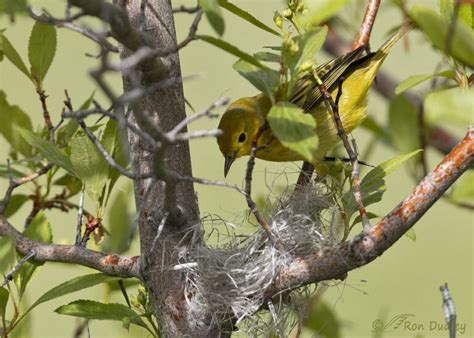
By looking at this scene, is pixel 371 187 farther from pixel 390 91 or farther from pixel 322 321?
pixel 390 91

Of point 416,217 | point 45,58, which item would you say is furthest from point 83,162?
point 416,217

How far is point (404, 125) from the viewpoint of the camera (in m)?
1.96

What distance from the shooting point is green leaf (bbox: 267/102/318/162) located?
1423mm

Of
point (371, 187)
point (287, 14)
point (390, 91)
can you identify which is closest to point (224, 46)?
point (287, 14)

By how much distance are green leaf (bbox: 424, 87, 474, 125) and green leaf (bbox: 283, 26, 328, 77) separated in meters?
0.53

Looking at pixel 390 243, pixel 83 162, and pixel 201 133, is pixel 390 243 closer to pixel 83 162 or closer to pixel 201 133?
pixel 201 133

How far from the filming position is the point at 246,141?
10.9 feet

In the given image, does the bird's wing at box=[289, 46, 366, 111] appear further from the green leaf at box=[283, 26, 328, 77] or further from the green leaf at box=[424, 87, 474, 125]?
the green leaf at box=[424, 87, 474, 125]

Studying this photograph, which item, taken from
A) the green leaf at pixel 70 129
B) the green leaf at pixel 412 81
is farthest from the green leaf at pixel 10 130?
the green leaf at pixel 412 81

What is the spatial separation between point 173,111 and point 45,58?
0.63m

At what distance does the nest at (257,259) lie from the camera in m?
2.21

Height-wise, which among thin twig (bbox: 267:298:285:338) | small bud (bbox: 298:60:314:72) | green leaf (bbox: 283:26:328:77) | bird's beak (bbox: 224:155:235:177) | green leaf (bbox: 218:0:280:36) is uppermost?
bird's beak (bbox: 224:155:235:177)

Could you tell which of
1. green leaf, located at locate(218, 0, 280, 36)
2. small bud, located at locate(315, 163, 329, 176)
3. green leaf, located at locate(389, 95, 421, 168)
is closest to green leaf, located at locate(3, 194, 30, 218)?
small bud, located at locate(315, 163, 329, 176)

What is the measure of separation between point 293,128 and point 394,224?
42 centimetres
